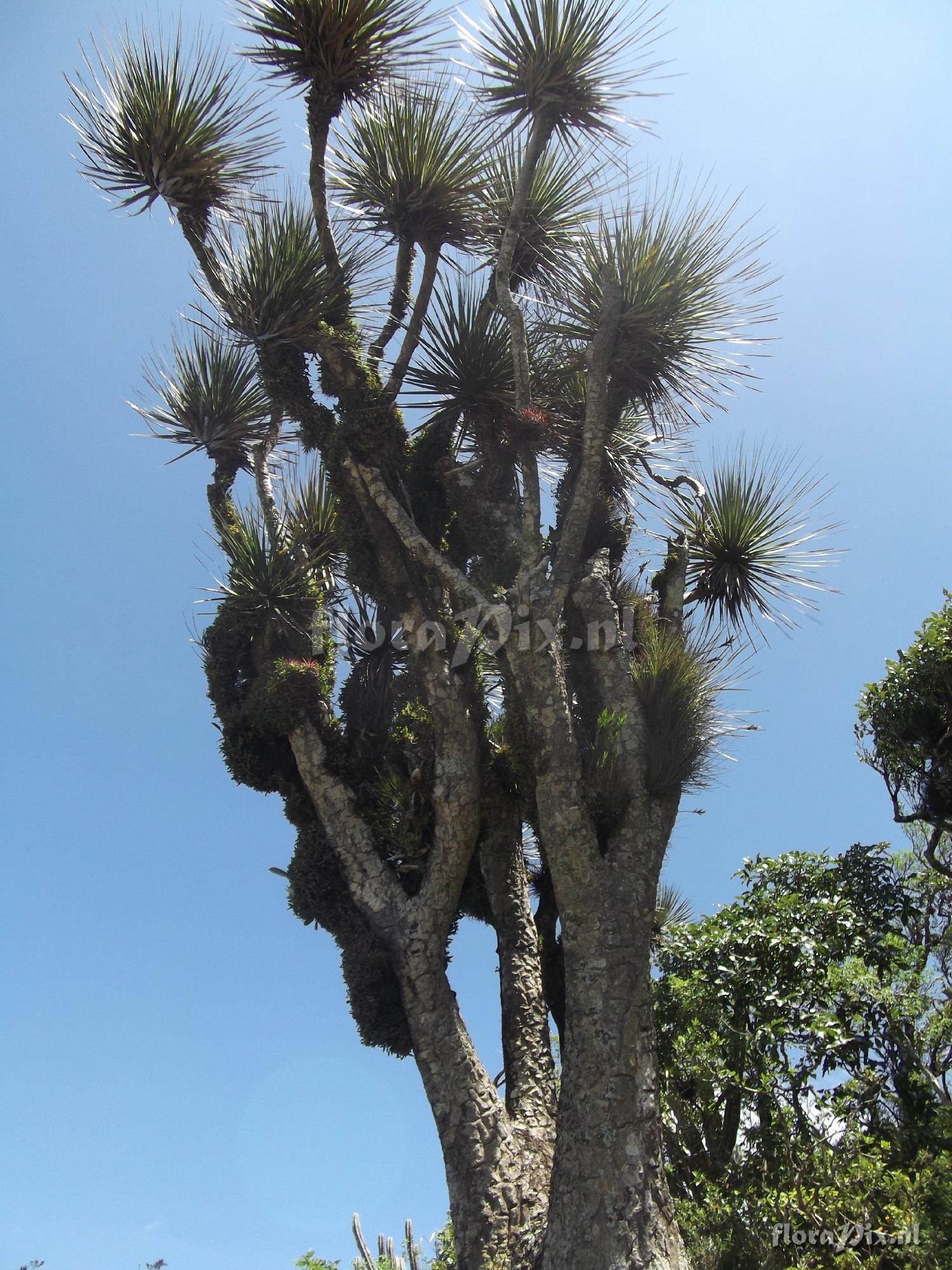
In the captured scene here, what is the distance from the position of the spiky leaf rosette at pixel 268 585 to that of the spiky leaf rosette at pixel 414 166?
101 inches

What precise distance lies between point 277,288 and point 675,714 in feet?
12.6

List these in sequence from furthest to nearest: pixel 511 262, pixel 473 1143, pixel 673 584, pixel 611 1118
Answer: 1. pixel 673 584
2. pixel 511 262
3. pixel 473 1143
4. pixel 611 1118

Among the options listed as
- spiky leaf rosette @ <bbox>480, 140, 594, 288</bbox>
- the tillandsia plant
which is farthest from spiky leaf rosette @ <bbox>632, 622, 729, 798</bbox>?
spiky leaf rosette @ <bbox>480, 140, 594, 288</bbox>

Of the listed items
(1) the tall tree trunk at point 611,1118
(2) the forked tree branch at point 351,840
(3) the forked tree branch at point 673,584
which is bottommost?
(1) the tall tree trunk at point 611,1118

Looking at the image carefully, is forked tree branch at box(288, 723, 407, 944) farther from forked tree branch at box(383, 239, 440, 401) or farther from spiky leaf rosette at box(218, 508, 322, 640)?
forked tree branch at box(383, 239, 440, 401)

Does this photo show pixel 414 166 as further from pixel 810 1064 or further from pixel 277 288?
pixel 810 1064

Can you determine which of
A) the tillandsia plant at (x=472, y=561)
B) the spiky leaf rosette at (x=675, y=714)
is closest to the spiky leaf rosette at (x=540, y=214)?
the tillandsia plant at (x=472, y=561)

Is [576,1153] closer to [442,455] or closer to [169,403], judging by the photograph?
[442,455]

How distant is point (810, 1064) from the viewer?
562 centimetres

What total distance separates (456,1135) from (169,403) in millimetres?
5934

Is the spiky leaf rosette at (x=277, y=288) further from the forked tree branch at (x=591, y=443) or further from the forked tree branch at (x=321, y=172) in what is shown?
the forked tree branch at (x=591, y=443)

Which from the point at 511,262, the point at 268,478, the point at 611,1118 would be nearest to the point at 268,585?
the point at 268,478

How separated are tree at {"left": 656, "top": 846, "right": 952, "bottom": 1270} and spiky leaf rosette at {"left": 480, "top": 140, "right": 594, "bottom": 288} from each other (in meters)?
4.71

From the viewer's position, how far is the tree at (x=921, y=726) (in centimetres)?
643
